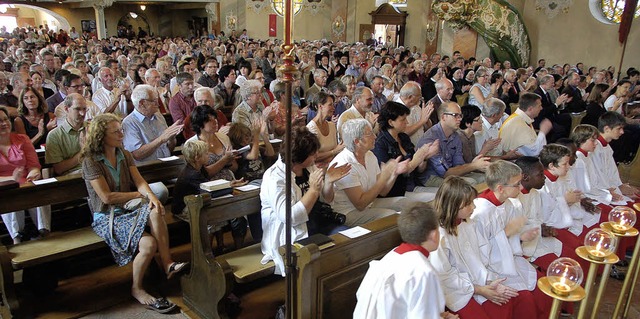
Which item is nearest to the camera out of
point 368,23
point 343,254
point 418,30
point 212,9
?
point 343,254

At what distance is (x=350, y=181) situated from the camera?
11.7ft

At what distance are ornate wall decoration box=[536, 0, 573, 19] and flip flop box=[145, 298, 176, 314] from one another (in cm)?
1436

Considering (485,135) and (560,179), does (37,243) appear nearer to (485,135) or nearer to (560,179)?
(560,179)

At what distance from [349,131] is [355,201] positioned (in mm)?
532

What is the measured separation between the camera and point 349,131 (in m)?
3.67

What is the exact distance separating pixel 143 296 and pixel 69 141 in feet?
5.50

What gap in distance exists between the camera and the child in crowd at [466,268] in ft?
9.09

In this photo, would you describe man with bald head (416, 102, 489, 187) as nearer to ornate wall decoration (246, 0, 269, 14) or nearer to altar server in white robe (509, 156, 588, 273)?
altar server in white robe (509, 156, 588, 273)

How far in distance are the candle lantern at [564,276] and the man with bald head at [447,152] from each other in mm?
2723

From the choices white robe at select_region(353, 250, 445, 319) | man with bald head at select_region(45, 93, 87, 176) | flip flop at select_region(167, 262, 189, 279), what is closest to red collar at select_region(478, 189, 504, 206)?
white robe at select_region(353, 250, 445, 319)

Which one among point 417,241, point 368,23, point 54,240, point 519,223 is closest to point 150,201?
point 54,240

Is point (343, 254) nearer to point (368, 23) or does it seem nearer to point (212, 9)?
point (368, 23)

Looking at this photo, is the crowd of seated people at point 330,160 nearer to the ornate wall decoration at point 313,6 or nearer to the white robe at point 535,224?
the white robe at point 535,224

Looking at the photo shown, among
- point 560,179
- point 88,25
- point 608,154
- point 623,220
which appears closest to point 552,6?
point 608,154
